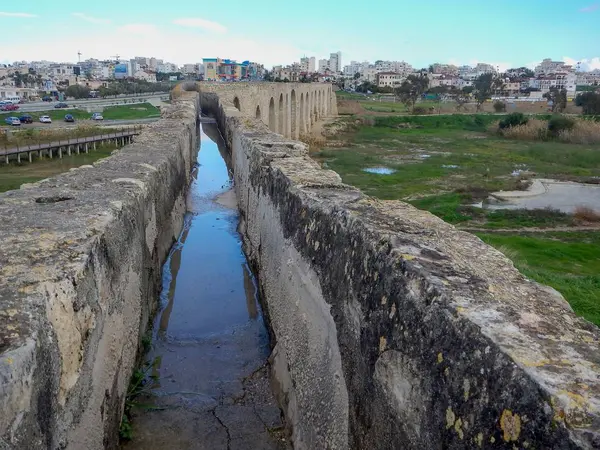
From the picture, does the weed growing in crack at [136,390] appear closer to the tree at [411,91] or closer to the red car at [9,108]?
the red car at [9,108]

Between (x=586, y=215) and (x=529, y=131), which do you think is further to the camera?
(x=529, y=131)

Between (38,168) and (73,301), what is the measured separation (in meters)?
24.4

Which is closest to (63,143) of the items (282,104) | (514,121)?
(282,104)

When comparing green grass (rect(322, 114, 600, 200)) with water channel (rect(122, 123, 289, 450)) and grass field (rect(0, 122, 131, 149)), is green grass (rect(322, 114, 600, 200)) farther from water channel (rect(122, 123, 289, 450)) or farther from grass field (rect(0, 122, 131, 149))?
water channel (rect(122, 123, 289, 450))

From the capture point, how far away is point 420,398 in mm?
2023

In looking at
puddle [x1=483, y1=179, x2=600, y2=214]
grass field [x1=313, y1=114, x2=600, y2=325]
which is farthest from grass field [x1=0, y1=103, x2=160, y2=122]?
puddle [x1=483, y1=179, x2=600, y2=214]

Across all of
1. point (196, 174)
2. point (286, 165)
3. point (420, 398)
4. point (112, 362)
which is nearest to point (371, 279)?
point (420, 398)

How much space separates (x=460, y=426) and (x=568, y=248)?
1397 cm

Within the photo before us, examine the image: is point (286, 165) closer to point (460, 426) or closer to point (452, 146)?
point (460, 426)

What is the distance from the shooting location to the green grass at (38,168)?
68.7 feet

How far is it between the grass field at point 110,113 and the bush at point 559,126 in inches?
1193

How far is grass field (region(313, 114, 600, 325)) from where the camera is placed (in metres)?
12.1

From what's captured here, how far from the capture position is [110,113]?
48.4 meters

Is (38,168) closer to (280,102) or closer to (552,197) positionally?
(280,102)
